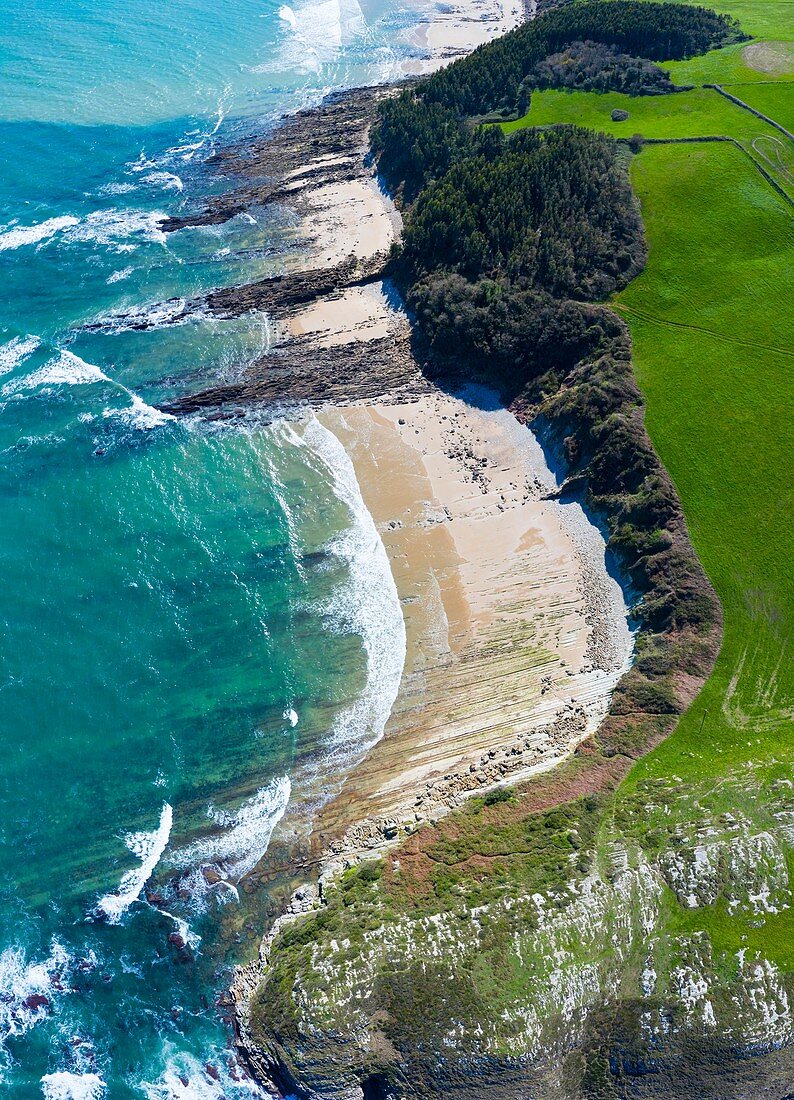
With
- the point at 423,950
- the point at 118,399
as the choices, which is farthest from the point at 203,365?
the point at 423,950

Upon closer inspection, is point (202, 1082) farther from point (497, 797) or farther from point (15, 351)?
point (15, 351)

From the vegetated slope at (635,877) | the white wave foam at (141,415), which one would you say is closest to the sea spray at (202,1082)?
the vegetated slope at (635,877)

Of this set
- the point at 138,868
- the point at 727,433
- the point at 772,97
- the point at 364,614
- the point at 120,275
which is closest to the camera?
the point at 138,868

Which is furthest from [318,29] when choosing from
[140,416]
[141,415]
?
[140,416]

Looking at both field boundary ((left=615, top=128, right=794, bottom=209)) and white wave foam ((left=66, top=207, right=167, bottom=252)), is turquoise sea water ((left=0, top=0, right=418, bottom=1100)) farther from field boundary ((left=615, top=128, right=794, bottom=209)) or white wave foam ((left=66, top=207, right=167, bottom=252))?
field boundary ((left=615, top=128, right=794, bottom=209))

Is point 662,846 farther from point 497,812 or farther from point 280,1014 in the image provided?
point 280,1014
